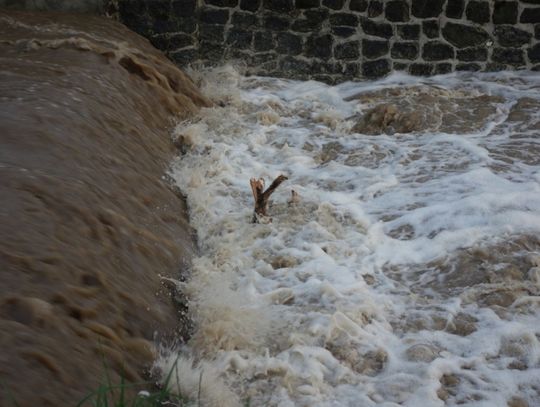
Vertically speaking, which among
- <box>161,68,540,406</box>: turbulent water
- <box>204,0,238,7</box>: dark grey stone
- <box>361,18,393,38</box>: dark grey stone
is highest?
<box>204,0,238,7</box>: dark grey stone

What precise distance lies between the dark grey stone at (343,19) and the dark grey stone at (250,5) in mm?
732

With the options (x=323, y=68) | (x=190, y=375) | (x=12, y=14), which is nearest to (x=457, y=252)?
(x=190, y=375)

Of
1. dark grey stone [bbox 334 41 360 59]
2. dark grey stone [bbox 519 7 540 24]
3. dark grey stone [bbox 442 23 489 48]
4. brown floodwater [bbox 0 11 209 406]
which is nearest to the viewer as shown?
brown floodwater [bbox 0 11 209 406]

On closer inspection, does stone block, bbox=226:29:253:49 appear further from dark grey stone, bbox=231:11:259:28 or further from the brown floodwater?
the brown floodwater

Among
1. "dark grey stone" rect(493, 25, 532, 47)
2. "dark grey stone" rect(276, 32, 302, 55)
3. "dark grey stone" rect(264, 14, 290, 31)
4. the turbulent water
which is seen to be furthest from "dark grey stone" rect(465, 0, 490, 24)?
"dark grey stone" rect(264, 14, 290, 31)

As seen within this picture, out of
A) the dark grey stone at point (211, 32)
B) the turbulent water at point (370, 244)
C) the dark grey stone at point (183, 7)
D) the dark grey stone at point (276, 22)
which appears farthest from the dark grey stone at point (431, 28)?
the dark grey stone at point (183, 7)

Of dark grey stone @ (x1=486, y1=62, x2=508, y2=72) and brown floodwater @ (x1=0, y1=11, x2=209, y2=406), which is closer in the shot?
brown floodwater @ (x1=0, y1=11, x2=209, y2=406)

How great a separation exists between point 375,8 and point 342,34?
0.40 metres

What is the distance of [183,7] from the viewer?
8.02m

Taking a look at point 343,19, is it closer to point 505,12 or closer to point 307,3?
point 307,3

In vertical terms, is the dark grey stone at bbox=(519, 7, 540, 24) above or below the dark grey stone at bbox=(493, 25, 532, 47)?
above

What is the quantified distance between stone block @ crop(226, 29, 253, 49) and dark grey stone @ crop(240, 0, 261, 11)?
0.23m

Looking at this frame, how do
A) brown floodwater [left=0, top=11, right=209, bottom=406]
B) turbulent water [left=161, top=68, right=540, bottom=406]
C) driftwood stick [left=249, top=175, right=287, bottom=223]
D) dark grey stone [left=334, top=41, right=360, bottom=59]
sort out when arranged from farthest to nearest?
dark grey stone [left=334, top=41, right=360, bottom=59] → driftwood stick [left=249, top=175, right=287, bottom=223] → turbulent water [left=161, top=68, right=540, bottom=406] → brown floodwater [left=0, top=11, right=209, bottom=406]

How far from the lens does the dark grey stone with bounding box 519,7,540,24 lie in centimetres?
789
